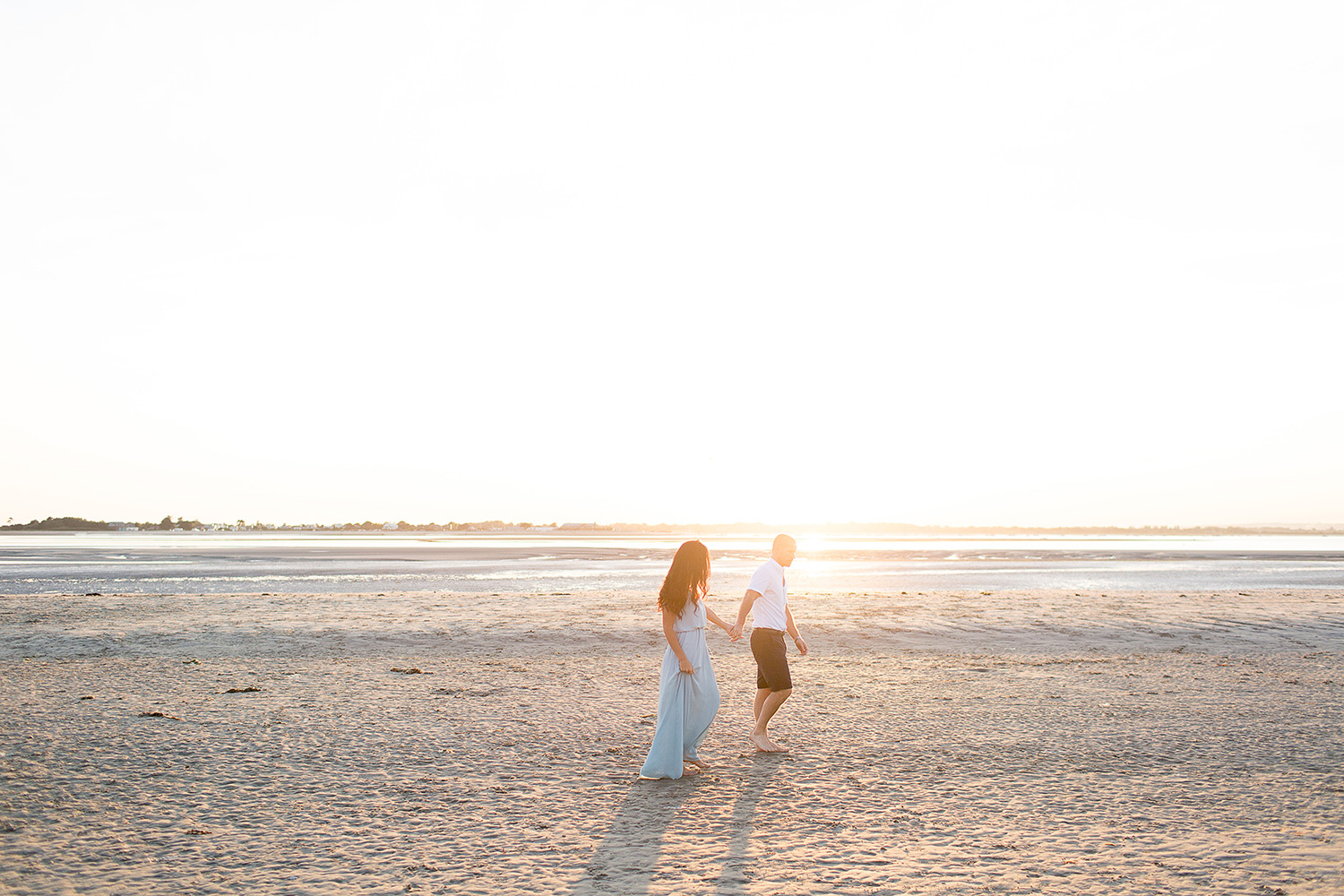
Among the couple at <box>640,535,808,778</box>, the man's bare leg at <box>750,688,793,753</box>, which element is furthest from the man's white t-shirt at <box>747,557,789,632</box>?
the man's bare leg at <box>750,688,793,753</box>

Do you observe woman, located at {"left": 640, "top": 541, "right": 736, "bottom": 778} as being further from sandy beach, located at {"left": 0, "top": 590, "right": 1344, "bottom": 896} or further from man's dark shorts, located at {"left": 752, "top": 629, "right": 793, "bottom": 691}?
man's dark shorts, located at {"left": 752, "top": 629, "right": 793, "bottom": 691}

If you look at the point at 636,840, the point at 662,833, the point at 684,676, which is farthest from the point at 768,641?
the point at 636,840

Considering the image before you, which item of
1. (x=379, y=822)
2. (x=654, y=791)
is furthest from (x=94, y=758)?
(x=654, y=791)

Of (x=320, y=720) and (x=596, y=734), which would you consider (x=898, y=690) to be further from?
(x=320, y=720)

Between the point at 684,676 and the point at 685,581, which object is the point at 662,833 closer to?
the point at 684,676

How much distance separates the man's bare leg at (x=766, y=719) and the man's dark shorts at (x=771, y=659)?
83 millimetres

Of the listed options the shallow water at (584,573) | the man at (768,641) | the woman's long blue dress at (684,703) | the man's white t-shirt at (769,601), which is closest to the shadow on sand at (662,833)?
the woman's long blue dress at (684,703)

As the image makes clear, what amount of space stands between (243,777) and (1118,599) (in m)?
24.3

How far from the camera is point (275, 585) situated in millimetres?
30344

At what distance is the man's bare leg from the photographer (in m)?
8.80

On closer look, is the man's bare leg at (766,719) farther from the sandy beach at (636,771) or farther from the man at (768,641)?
the sandy beach at (636,771)

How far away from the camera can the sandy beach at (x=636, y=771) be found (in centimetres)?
566

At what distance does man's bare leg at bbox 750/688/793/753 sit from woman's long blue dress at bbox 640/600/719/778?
84 centimetres

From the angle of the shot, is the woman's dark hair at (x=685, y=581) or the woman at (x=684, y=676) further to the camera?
the woman's dark hair at (x=685, y=581)
